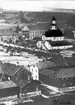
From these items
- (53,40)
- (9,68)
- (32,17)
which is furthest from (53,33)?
(9,68)

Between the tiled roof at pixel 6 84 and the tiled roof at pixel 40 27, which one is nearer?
the tiled roof at pixel 6 84

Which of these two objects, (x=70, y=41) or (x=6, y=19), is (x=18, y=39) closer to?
(x=6, y=19)

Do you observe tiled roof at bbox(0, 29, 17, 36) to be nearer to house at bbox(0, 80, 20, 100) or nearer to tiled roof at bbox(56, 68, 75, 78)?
house at bbox(0, 80, 20, 100)

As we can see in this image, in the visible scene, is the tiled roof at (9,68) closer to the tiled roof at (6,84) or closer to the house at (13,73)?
the house at (13,73)

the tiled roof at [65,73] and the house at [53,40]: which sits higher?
the house at [53,40]

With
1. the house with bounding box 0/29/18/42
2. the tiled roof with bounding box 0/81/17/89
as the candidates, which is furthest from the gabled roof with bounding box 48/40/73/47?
the tiled roof with bounding box 0/81/17/89

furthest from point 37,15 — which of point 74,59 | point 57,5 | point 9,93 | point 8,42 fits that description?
point 9,93

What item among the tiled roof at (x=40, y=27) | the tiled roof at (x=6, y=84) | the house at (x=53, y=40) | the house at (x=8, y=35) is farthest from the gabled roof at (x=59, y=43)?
the tiled roof at (x=6, y=84)

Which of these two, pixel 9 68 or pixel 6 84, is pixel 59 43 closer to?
pixel 9 68

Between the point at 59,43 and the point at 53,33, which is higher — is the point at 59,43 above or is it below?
below

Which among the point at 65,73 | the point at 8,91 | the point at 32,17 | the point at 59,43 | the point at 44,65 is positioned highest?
the point at 32,17

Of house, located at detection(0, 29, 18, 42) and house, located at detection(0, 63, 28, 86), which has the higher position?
house, located at detection(0, 29, 18, 42)
